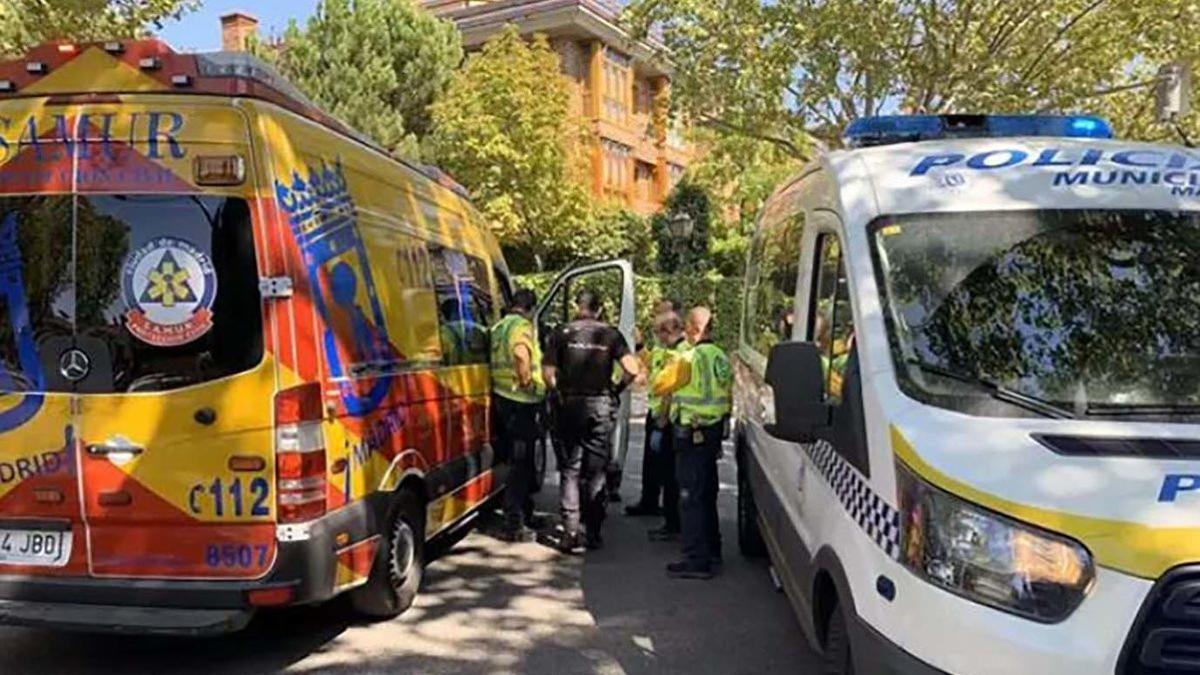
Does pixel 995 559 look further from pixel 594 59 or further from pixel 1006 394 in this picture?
pixel 594 59

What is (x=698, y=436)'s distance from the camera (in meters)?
6.17

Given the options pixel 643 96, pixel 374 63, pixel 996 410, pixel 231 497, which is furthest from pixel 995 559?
pixel 643 96

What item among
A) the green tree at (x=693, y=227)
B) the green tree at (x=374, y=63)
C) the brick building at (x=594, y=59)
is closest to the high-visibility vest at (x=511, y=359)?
the green tree at (x=374, y=63)

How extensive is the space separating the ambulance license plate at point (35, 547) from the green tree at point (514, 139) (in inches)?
804

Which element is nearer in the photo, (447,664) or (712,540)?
(447,664)

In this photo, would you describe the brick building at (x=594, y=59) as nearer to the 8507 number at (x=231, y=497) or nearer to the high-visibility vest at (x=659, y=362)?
the high-visibility vest at (x=659, y=362)

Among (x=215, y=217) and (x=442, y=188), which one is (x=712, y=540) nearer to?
(x=442, y=188)

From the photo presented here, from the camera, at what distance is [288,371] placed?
416 centimetres

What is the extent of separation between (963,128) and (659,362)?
8.91ft

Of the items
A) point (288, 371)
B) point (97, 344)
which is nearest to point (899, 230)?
point (288, 371)

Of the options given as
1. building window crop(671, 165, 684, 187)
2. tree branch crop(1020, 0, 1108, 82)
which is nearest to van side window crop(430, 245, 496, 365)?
tree branch crop(1020, 0, 1108, 82)

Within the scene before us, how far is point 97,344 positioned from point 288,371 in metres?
0.82

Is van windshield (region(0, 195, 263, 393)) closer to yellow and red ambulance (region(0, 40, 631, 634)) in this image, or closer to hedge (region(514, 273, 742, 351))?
yellow and red ambulance (region(0, 40, 631, 634))

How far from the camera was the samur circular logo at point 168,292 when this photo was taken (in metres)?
4.19
